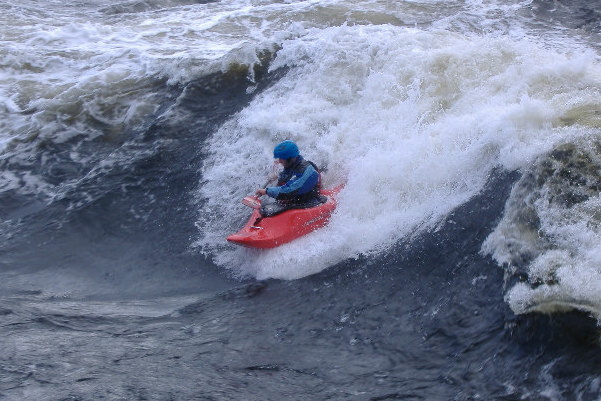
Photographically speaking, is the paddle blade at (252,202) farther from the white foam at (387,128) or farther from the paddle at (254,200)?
the white foam at (387,128)

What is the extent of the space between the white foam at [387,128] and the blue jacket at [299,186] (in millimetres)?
396

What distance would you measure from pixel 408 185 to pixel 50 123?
19.0 ft

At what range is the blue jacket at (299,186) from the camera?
24.4ft

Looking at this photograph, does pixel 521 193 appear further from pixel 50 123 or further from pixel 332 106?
pixel 50 123

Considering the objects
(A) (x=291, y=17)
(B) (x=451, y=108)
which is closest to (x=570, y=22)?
(A) (x=291, y=17)

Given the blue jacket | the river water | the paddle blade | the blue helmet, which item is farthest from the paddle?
the blue helmet

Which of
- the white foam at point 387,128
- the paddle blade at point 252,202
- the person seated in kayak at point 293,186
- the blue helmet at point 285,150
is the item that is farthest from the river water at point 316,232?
the blue helmet at point 285,150

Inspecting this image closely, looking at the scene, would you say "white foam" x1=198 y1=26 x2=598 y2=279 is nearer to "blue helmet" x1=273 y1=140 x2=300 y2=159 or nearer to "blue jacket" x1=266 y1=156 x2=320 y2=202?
"blue jacket" x1=266 y1=156 x2=320 y2=202

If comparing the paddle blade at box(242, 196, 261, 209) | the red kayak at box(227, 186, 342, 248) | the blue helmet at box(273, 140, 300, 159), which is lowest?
the red kayak at box(227, 186, 342, 248)

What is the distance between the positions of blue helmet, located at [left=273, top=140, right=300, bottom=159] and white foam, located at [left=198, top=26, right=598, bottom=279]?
0.78 m

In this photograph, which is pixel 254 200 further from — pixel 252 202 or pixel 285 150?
pixel 285 150

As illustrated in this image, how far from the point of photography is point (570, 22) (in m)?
13.3

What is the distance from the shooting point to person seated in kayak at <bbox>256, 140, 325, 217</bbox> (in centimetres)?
743

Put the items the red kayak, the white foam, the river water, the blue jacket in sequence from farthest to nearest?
the blue jacket → the red kayak → the white foam → the river water
